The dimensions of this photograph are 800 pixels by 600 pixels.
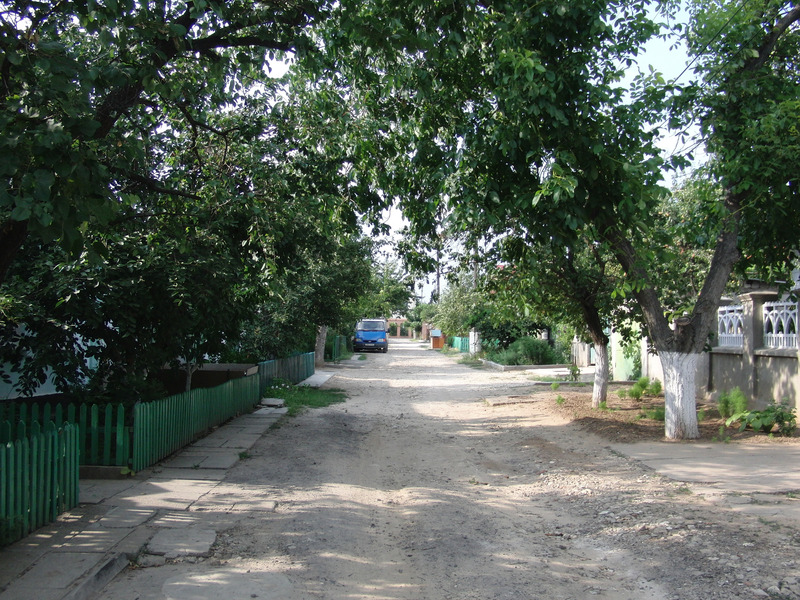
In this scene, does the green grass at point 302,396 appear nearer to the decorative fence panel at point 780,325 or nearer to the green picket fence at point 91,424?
the green picket fence at point 91,424

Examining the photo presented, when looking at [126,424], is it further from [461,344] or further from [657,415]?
[461,344]

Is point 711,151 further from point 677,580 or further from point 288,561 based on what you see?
point 288,561

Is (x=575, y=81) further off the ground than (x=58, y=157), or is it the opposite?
(x=575, y=81)

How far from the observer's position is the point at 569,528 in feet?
21.5

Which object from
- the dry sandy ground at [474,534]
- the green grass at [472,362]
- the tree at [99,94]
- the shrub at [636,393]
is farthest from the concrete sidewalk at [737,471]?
A: the green grass at [472,362]

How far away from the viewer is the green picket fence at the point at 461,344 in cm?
5006

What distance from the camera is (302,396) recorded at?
18297 millimetres

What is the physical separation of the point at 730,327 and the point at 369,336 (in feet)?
127

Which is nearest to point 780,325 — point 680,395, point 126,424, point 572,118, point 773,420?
point 773,420

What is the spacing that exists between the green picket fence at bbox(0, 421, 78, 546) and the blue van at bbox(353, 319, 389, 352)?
4465 centimetres

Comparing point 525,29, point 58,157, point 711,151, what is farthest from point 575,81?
point 58,157

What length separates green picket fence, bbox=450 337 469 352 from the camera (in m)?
50.1

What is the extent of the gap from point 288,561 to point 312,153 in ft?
19.4

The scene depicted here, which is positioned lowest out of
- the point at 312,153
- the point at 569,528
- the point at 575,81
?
the point at 569,528
